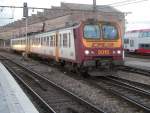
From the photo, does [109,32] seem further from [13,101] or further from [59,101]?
[13,101]

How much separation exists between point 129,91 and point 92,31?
→ 16.9 feet

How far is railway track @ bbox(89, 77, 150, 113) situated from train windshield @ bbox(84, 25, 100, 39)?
2.09 m

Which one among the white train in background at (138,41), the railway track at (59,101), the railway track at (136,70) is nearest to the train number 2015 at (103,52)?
the railway track at (136,70)

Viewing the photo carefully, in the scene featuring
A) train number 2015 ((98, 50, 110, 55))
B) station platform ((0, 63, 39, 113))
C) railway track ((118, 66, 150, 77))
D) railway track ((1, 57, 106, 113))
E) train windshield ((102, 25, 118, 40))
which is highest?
train windshield ((102, 25, 118, 40))

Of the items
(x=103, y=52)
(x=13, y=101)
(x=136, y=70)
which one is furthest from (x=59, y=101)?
(x=136, y=70)

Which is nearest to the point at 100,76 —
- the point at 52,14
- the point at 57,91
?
the point at 57,91

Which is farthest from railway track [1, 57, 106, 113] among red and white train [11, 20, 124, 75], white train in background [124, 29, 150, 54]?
white train in background [124, 29, 150, 54]

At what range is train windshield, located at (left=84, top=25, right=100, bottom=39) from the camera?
19.2 m

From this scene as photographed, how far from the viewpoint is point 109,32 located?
19812 mm

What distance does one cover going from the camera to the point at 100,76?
20500 millimetres

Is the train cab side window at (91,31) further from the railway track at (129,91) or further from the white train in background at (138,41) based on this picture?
the white train in background at (138,41)

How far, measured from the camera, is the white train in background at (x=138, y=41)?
4566 centimetres

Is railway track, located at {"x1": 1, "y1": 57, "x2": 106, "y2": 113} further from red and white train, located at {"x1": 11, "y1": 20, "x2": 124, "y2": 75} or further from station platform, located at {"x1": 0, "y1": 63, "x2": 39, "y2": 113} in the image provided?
red and white train, located at {"x1": 11, "y1": 20, "x2": 124, "y2": 75}

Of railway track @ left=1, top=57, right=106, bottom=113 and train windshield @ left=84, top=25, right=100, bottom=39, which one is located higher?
train windshield @ left=84, top=25, right=100, bottom=39
